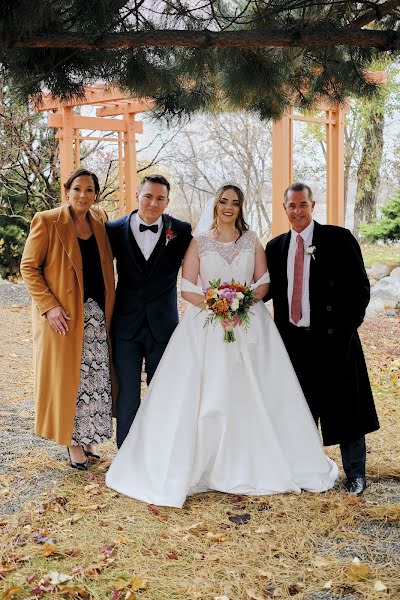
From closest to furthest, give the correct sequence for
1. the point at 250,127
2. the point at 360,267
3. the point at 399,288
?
the point at 360,267 → the point at 399,288 → the point at 250,127

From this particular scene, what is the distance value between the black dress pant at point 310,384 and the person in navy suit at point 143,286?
76cm

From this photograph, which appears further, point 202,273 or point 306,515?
point 202,273

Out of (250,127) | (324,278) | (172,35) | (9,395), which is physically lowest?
(9,395)

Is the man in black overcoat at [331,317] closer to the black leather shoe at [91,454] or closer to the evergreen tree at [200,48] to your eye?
the evergreen tree at [200,48]

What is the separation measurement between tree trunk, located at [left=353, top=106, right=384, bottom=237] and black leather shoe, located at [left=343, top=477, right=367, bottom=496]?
12.4 metres

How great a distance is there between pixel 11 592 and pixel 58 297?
6.08 ft

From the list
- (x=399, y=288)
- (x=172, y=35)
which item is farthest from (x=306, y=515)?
(x=399, y=288)

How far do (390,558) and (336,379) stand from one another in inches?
43.9

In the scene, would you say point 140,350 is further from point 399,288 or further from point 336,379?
point 399,288

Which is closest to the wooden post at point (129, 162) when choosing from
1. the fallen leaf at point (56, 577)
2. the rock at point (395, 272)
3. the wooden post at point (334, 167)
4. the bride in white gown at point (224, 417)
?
the wooden post at point (334, 167)

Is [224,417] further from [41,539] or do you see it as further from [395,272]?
[395,272]

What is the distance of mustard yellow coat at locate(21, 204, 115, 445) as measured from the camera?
4.41 m

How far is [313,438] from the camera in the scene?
168 inches

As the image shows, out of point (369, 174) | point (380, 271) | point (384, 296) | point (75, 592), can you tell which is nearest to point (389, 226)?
point (380, 271)
